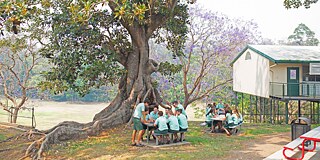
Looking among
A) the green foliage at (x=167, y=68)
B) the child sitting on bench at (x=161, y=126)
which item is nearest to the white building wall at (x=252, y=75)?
the green foliage at (x=167, y=68)

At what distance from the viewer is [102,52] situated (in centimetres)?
1484

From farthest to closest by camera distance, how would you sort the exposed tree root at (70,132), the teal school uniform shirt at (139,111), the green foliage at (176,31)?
1. the green foliage at (176,31)
2. the teal school uniform shirt at (139,111)
3. the exposed tree root at (70,132)

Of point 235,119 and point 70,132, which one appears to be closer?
point 70,132

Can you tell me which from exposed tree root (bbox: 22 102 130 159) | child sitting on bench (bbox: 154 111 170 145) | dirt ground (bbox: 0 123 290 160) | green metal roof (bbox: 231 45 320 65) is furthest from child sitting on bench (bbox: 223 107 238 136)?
green metal roof (bbox: 231 45 320 65)

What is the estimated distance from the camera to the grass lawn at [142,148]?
10016 millimetres

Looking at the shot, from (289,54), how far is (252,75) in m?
3.18

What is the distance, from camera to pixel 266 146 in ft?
38.6

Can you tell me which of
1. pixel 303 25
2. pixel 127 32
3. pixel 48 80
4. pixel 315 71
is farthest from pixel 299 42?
pixel 48 80

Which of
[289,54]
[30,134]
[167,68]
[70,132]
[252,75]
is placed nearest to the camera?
[30,134]

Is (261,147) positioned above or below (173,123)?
below

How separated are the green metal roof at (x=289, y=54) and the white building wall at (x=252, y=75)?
471 millimetres

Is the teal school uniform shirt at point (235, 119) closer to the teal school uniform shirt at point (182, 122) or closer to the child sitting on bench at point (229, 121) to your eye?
the child sitting on bench at point (229, 121)

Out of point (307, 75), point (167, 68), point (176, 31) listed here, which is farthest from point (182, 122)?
point (307, 75)

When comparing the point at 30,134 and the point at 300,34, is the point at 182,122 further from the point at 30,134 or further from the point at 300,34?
the point at 300,34
